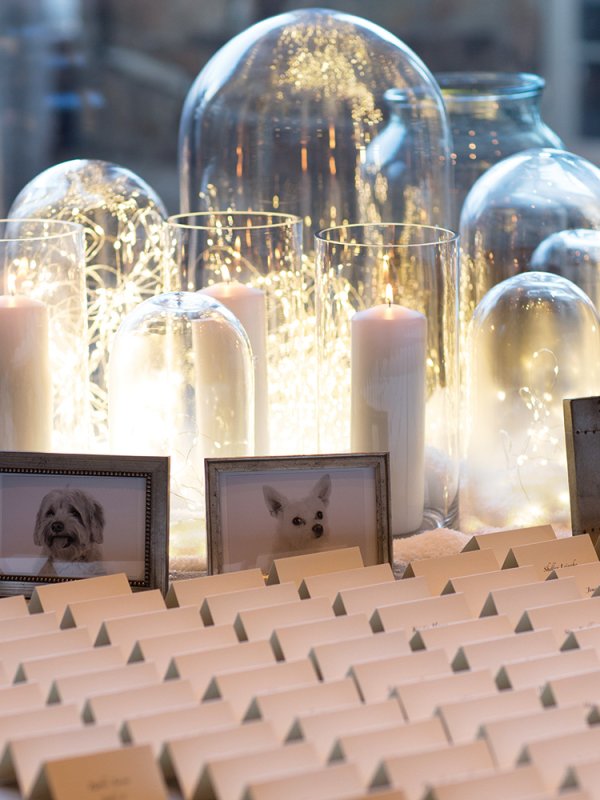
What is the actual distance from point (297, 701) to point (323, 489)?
194 millimetres

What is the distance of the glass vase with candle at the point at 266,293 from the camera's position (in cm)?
82

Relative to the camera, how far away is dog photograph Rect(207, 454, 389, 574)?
694 mm

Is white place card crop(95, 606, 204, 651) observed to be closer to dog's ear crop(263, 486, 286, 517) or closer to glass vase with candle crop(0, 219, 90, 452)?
dog's ear crop(263, 486, 286, 517)

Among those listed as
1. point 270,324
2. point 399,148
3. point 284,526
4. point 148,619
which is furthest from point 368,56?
point 148,619

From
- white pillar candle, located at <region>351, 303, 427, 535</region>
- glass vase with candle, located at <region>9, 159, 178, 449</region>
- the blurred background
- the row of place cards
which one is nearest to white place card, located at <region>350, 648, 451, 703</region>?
the row of place cards

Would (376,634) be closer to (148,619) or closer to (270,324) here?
(148,619)

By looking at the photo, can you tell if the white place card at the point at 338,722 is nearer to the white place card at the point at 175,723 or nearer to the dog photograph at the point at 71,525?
the white place card at the point at 175,723

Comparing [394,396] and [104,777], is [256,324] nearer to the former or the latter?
[394,396]

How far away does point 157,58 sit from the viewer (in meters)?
3.14

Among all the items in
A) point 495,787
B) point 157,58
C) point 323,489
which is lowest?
point 495,787

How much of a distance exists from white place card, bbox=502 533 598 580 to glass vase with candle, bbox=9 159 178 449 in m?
0.34

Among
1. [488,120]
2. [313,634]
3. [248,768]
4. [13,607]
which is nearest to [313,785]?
[248,768]

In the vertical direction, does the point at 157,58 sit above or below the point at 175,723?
above

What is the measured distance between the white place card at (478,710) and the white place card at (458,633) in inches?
2.0
